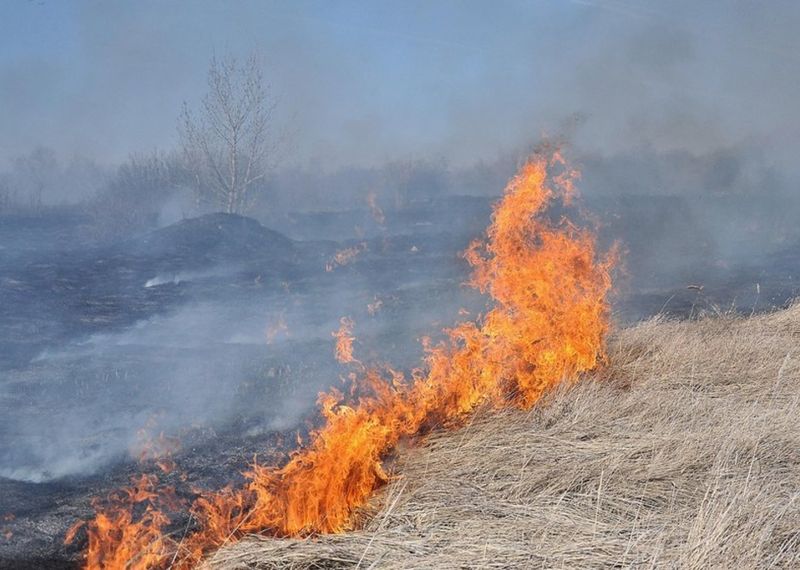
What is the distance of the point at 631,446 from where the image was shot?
509 centimetres

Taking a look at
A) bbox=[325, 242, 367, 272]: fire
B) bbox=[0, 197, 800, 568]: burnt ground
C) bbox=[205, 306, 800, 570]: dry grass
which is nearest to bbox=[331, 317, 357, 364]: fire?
bbox=[0, 197, 800, 568]: burnt ground

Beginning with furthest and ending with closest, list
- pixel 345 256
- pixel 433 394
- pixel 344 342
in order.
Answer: pixel 345 256, pixel 344 342, pixel 433 394

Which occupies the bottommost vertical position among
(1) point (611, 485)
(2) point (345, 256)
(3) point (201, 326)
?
(1) point (611, 485)

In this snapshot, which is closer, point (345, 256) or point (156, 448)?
point (156, 448)

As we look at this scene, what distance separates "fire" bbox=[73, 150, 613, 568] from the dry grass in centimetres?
28

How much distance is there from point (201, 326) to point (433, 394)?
6119 millimetres

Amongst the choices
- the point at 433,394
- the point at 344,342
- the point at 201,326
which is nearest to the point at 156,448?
the point at 433,394

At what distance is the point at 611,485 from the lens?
4.50 m

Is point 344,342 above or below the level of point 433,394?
below

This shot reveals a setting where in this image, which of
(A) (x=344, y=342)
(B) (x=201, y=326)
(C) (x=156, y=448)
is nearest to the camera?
(C) (x=156, y=448)

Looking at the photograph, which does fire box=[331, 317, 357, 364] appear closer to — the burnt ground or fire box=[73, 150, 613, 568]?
fire box=[73, 150, 613, 568]

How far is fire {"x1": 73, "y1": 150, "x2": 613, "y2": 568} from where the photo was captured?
13.5ft

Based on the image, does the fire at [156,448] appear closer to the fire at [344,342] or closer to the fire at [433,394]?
the fire at [433,394]

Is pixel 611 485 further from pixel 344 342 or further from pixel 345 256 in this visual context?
pixel 345 256
